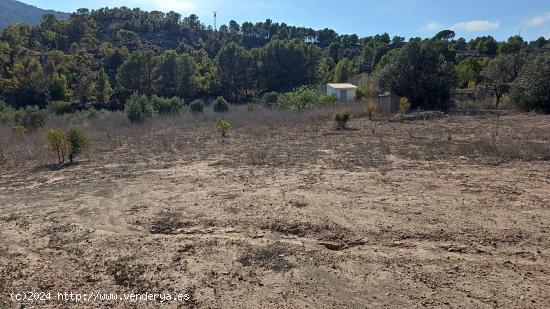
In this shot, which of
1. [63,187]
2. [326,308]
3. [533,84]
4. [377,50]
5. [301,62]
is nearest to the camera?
[326,308]

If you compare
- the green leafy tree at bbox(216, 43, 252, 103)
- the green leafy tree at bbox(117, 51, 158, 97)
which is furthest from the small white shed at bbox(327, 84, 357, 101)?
the green leafy tree at bbox(117, 51, 158, 97)

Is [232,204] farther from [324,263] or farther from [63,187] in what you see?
[63,187]

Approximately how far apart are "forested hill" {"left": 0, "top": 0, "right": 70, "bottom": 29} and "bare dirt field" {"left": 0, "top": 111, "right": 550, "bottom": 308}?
113m

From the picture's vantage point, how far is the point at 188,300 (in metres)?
3.67

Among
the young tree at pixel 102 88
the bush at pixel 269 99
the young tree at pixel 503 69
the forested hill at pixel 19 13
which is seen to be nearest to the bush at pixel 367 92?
the young tree at pixel 503 69

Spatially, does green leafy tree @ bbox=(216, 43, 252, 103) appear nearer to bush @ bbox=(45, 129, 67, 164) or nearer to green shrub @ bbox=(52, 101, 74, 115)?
green shrub @ bbox=(52, 101, 74, 115)

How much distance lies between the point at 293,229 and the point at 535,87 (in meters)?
19.0

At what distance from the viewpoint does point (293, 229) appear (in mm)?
5195

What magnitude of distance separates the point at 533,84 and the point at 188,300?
21.0 meters

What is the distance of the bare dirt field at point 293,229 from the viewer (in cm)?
379

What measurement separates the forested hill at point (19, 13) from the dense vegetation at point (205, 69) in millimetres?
54197

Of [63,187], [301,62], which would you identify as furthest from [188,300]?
[301,62]

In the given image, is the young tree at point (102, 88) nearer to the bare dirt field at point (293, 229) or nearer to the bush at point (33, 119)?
the bush at point (33, 119)

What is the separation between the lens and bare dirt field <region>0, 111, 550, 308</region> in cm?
379
